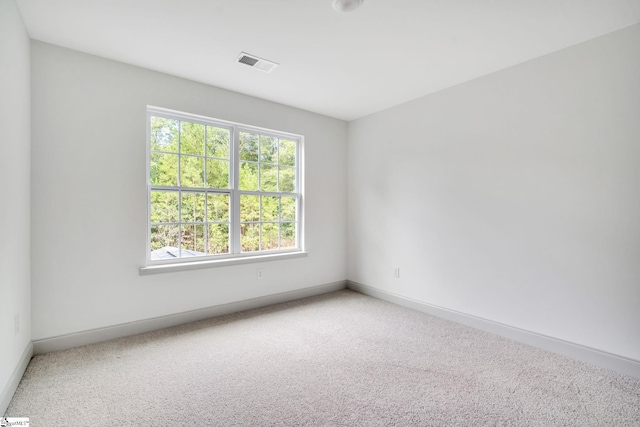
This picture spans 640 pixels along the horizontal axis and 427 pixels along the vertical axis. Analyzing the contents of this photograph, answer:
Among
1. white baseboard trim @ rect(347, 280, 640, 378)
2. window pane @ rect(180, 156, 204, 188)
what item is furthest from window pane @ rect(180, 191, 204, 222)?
white baseboard trim @ rect(347, 280, 640, 378)

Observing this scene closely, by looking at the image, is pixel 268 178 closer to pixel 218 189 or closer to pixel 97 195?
pixel 218 189

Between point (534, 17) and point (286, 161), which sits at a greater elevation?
point (534, 17)

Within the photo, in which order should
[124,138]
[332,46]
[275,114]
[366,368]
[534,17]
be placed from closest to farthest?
[534,17] < [366,368] < [332,46] < [124,138] < [275,114]

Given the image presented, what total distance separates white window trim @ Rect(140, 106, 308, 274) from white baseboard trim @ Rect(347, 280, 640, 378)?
1619 millimetres

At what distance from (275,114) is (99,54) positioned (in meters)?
1.83

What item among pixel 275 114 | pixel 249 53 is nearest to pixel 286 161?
pixel 275 114

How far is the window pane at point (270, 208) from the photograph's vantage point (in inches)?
152

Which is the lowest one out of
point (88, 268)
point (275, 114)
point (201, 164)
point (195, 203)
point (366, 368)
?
point (366, 368)

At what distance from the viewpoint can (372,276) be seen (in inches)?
166

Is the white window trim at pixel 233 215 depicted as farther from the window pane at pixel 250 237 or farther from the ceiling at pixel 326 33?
the ceiling at pixel 326 33

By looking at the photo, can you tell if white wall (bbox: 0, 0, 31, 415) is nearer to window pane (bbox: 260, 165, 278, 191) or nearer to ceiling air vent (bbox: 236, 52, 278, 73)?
ceiling air vent (bbox: 236, 52, 278, 73)

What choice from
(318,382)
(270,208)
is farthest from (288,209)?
(318,382)

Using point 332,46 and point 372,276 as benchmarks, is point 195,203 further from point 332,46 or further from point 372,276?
point 372,276

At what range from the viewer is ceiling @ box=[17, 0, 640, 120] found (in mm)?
2031
